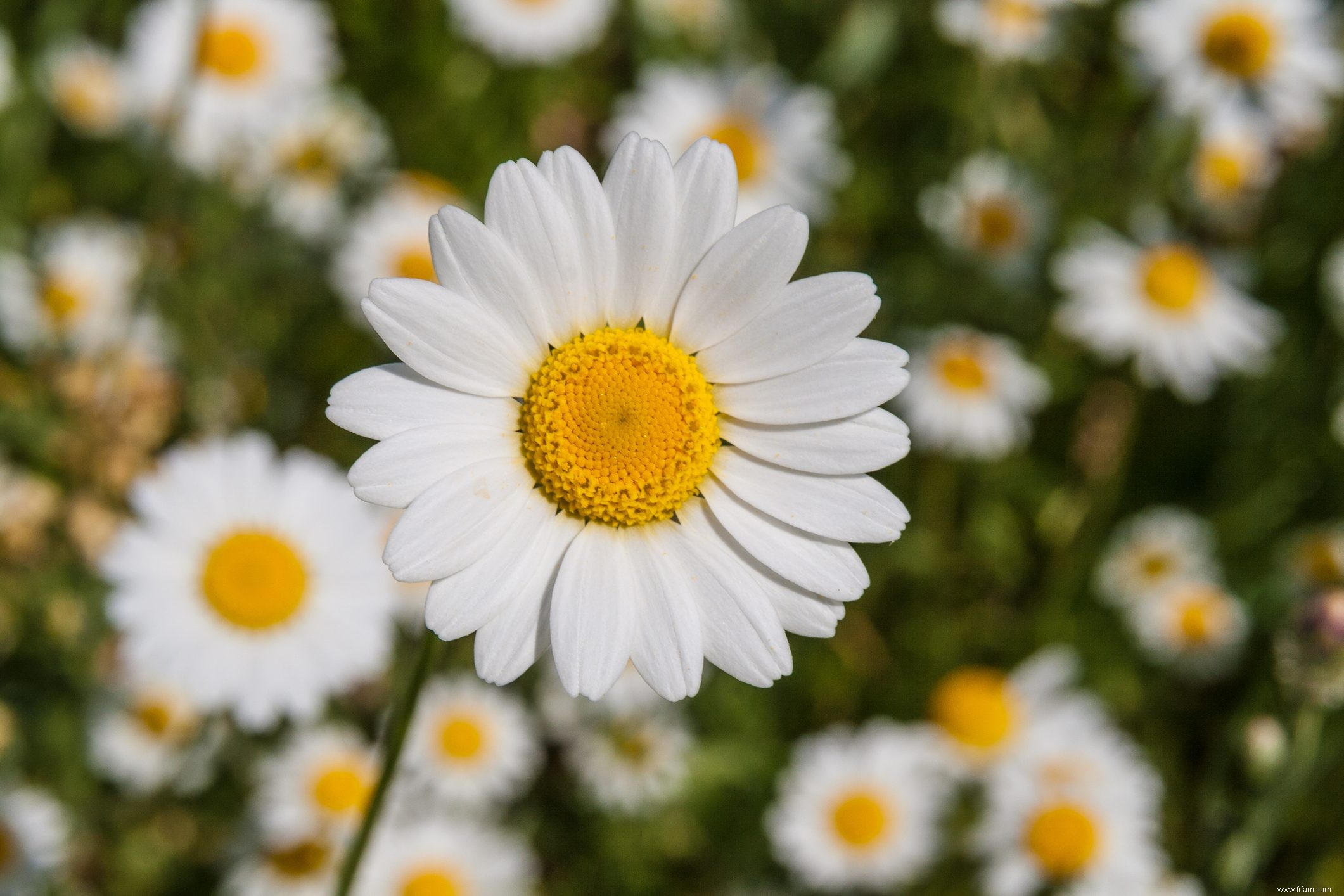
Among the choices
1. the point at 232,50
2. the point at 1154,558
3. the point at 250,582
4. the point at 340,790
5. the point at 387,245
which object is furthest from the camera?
the point at 1154,558

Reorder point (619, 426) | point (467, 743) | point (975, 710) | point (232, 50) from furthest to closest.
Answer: point (232, 50), point (975, 710), point (467, 743), point (619, 426)

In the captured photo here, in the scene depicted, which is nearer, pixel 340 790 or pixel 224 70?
pixel 340 790

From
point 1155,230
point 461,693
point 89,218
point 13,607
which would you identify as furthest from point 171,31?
point 1155,230

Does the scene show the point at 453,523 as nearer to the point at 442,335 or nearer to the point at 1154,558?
the point at 442,335

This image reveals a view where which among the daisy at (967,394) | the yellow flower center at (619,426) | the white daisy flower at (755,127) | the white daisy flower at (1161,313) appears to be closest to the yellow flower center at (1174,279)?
the white daisy flower at (1161,313)

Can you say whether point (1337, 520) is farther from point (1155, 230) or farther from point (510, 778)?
point (510, 778)

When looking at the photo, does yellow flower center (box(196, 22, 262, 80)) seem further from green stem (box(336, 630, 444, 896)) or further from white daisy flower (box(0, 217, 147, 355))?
green stem (box(336, 630, 444, 896))

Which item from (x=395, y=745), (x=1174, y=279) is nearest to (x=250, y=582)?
(x=395, y=745)
